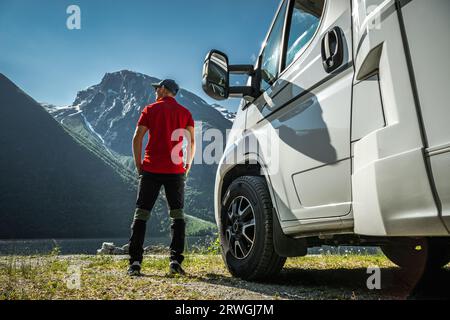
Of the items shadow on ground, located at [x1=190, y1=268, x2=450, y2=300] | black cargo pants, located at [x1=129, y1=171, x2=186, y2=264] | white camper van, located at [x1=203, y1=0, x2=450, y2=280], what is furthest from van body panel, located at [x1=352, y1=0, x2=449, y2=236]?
black cargo pants, located at [x1=129, y1=171, x2=186, y2=264]

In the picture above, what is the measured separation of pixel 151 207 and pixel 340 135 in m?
2.56

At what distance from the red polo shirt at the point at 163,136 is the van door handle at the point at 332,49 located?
7.48ft

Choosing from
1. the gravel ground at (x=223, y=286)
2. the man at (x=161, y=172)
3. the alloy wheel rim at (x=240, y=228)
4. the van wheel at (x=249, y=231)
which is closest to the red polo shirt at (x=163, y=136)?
the man at (x=161, y=172)

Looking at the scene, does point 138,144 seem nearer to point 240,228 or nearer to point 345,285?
point 240,228

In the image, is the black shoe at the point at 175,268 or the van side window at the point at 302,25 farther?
the black shoe at the point at 175,268

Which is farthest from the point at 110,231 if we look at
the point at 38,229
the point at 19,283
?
the point at 19,283

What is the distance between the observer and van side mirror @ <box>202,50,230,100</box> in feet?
10.8

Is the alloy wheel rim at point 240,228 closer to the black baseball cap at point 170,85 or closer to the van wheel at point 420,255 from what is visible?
the van wheel at point 420,255

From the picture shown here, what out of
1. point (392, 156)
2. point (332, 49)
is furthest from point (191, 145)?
point (392, 156)

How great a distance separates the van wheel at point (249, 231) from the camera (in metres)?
3.19

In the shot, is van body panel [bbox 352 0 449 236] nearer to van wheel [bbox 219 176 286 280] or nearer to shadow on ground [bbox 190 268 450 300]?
shadow on ground [bbox 190 268 450 300]

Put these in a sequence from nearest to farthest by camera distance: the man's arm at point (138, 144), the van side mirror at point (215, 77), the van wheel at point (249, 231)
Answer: the van wheel at point (249, 231)
the van side mirror at point (215, 77)
the man's arm at point (138, 144)
